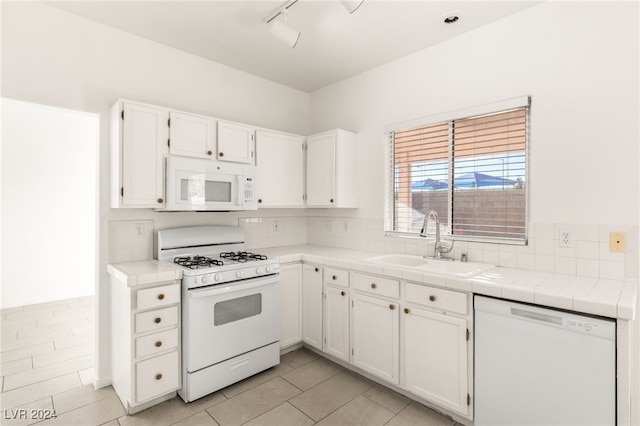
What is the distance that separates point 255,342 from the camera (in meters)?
2.67

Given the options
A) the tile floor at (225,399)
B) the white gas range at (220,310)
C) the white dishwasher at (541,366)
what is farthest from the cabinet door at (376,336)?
the white gas range at (220,310)

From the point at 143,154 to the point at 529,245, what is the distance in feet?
9.43

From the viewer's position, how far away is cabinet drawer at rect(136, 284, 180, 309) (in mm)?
2152

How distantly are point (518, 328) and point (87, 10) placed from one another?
11.5 feet

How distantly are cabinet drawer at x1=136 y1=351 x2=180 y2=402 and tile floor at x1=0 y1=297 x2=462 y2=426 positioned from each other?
0.14 m

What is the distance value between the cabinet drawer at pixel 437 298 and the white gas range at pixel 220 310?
45.4 inches

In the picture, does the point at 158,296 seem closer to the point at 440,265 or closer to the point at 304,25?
the point at 440,265

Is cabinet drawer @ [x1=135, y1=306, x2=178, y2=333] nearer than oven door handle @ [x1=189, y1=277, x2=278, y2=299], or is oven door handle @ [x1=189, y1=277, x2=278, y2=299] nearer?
cabinet drawer @ [x1=135, y1=306, x2=178, y2=333]

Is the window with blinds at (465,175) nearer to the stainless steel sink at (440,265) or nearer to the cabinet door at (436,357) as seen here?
the stainless steel sink at (440,265)

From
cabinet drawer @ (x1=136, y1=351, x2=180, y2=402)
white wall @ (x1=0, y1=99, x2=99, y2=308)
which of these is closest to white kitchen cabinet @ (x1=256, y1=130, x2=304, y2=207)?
cabinet drawer @ (x1=136, y1=351, x2=180, y2=402)

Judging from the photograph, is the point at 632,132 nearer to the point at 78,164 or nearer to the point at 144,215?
the point at 144,215

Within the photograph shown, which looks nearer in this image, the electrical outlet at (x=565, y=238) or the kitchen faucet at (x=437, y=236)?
the electrical outlet at (x=565, y=238)

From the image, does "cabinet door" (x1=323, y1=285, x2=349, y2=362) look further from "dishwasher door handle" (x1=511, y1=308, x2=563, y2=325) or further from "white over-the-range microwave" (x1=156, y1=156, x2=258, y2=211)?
"dishwasher door handle" (x1=511, y1=308, x2=563, y2=325)

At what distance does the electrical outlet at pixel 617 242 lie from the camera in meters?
1.95
